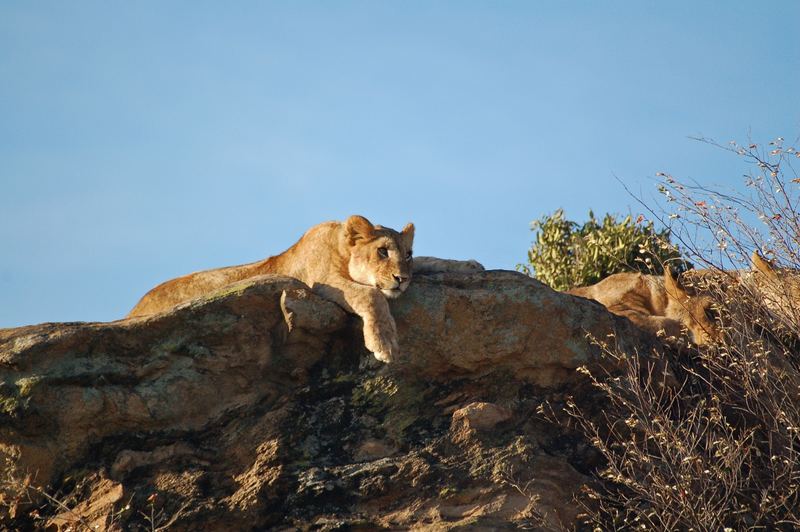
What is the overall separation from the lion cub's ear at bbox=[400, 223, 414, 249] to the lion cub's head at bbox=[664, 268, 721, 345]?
306 centimetres

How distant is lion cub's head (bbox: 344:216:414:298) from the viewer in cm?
1038

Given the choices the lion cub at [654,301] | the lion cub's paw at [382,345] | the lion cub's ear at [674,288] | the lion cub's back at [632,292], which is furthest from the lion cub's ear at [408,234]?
the lion cub's back at [632,292]

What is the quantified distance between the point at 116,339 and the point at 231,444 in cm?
136

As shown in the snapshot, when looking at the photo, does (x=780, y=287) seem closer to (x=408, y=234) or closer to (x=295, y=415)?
(x=408, y=234)

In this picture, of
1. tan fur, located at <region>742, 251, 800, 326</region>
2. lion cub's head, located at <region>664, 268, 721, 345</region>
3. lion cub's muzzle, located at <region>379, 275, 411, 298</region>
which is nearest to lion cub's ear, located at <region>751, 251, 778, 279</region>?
tan fur, located at <region>742, 251, 800, 326</region>

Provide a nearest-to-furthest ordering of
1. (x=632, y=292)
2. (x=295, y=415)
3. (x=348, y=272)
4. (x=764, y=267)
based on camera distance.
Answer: (x=295, y=415) → (x=348, y=272) → (x=764, y=267) → (x=632, y=292)

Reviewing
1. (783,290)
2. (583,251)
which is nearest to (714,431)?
(783,290)

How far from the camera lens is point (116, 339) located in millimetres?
9578

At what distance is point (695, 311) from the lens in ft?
45.0

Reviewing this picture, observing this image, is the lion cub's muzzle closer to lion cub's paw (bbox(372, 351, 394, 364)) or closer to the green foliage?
lion cub's paw (bbox(372, 351, 394, 364))

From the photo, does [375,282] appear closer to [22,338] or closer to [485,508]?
[485,508]

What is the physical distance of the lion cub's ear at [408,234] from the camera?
1130cm

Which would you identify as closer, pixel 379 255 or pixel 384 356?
pixel 384 356

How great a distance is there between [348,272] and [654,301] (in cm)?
603
